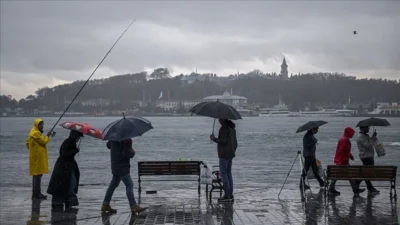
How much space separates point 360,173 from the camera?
12.7 metres

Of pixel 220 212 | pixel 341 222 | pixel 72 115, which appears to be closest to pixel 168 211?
pixel 220 212

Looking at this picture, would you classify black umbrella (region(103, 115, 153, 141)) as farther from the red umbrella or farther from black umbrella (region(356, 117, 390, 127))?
black umbrella (region(356, 117, 390, 127))

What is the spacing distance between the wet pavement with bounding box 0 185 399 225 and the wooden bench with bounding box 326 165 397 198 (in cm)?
42

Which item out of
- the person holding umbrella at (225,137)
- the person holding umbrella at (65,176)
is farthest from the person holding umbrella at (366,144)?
the person holding umbrella at (65,176)

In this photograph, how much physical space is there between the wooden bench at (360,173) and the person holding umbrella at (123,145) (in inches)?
152

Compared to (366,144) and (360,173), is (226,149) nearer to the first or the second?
(360,173)

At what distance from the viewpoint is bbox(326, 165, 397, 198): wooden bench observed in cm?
1255

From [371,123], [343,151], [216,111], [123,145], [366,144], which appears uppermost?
[216,111]

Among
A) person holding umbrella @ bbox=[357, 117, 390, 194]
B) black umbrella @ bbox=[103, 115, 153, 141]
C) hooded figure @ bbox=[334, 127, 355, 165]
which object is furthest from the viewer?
person holding umbrella @ bbox=[357, 117, 390, 194]

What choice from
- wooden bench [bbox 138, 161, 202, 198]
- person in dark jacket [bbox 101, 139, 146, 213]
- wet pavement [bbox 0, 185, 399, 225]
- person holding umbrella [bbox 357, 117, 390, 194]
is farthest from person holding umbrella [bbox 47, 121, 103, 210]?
person holding umbrella [bbox 357, 117, 390, 194]

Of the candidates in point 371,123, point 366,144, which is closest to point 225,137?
point 366,144

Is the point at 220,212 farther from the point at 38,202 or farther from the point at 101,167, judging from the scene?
the point at 101,167

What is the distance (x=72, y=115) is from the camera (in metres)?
198

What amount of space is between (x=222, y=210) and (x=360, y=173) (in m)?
3.14
